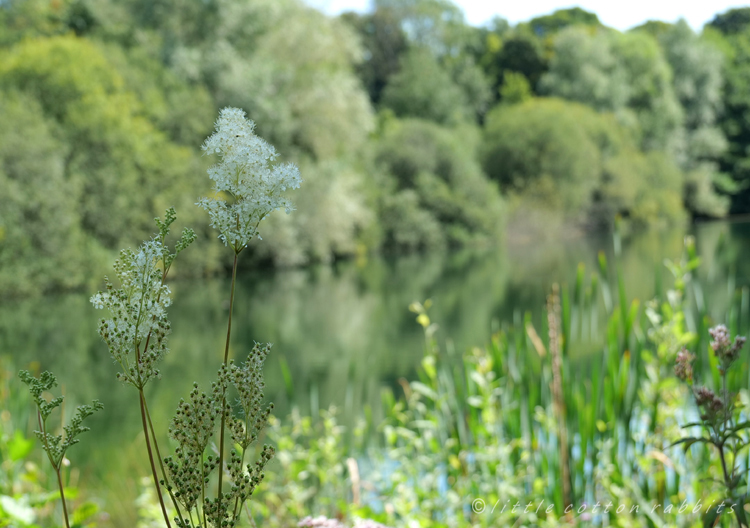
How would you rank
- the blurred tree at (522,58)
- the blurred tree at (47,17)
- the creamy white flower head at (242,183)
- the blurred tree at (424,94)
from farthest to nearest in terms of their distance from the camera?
the blurred tree at (522,58)
the blurred tree at (424,94)
the blurred tree at (47,17)
the creamy white flower head at (242,183)

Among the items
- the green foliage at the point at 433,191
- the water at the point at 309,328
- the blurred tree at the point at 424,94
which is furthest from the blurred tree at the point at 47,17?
the blurred tree at the point at 424,94

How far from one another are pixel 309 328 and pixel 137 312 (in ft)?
43.6

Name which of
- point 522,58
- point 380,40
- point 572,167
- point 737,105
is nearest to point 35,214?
point 572,167

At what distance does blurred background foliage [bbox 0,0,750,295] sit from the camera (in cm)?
1912

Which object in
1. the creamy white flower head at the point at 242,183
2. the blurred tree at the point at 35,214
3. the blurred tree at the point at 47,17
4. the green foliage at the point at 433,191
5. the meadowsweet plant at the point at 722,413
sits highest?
the blurred tree at the point at 47,17

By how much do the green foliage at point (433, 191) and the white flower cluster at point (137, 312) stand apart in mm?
28371

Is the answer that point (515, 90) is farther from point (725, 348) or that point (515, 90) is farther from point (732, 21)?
point (725, 348)

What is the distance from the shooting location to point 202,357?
11.3m

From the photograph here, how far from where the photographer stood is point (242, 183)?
687 millimetres

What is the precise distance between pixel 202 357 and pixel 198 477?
1098cm

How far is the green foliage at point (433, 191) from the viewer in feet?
96.8

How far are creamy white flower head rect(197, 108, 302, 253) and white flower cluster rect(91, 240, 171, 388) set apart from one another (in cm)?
7

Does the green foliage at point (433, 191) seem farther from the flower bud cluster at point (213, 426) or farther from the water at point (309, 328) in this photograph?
the flower bud cluster at point (213, 426)

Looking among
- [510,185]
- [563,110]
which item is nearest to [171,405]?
[510,185]
